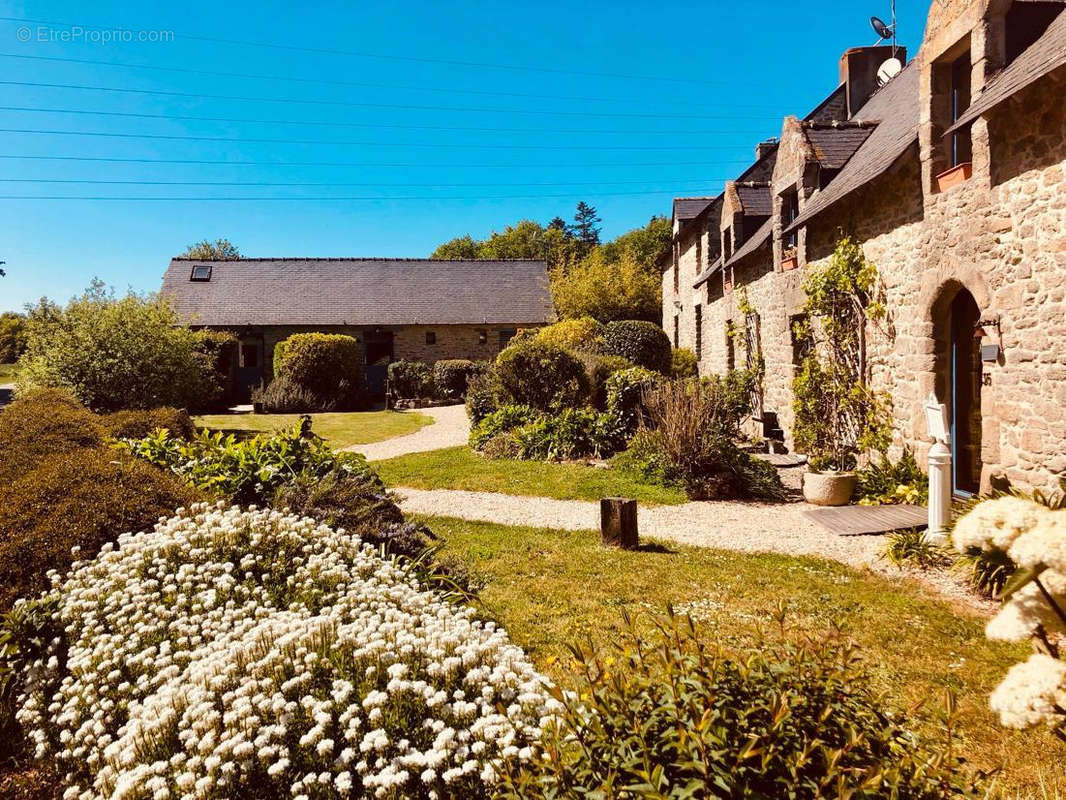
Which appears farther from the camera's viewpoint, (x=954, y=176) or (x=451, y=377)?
(x=451, y=377)

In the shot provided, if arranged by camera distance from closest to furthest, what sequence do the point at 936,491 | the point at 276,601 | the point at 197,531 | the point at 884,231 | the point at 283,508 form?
the point at 276,601 → the point at 197,531 → the point at 283,508 → the point at 936,491 → the point at 884,231

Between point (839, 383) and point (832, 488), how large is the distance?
2.26 metres

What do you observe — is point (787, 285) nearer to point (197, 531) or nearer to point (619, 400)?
point (619, 400)

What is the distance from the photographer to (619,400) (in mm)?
12867

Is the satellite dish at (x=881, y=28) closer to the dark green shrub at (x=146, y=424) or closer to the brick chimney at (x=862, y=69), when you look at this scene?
the brick chimney at (x=862, y=69)

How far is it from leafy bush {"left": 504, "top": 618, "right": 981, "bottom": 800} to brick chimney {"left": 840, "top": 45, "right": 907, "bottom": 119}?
16953 millimetres

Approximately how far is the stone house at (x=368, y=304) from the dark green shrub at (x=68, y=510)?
21.8m

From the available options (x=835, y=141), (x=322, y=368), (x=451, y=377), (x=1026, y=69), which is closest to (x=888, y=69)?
(x=835, y=141)

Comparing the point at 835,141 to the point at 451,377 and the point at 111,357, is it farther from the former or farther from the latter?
the point at 451,377

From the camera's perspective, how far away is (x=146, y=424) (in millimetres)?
8844

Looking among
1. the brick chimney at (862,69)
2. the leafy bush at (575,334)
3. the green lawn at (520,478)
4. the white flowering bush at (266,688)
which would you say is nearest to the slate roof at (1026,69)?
the green lawn at (520,478)

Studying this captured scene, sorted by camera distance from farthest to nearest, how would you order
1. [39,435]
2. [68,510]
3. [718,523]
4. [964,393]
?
[718,523]
[964,393]
[39,435]
[68,510]

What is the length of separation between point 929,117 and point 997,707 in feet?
28.7

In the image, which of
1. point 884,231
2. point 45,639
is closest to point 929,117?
point 884,231
